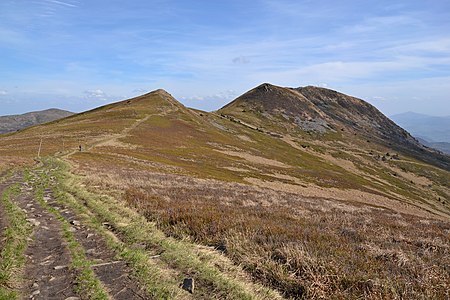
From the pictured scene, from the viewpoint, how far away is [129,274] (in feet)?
30.5

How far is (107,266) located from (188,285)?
275cm

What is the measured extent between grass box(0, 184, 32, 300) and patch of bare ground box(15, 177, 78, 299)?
8.3 inches

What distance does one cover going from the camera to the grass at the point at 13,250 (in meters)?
8.09

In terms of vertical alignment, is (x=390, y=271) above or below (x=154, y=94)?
below

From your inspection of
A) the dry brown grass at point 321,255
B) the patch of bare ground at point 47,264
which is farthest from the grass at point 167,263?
the patch of bare ground at point 47,264

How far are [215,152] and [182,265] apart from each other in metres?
72.1

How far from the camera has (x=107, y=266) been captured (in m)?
9.70

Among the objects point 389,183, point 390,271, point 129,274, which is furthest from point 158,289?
point 389,183

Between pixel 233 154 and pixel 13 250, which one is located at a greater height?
pixel 233 154

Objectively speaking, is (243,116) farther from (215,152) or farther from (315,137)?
(215,152)

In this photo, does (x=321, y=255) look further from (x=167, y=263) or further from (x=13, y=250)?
(x=13, y=250)

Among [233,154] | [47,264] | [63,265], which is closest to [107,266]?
[63,265]

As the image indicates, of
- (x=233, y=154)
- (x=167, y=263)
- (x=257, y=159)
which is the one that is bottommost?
(x=167, y=263)

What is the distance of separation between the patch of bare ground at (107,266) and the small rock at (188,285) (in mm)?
1061
